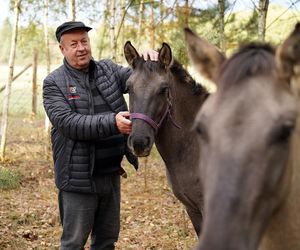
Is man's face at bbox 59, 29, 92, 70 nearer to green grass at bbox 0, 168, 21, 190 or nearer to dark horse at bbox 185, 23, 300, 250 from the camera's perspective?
dark horse at bbox 185, 23, 300, 250

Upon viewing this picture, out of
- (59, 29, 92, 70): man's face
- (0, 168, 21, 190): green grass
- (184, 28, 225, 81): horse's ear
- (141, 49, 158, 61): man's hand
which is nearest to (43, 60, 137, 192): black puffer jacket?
(59, 29, 92, 70): man's face

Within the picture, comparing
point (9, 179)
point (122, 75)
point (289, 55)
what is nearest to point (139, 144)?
point (122, 75)

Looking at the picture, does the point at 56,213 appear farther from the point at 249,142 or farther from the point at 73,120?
the point at 249,142

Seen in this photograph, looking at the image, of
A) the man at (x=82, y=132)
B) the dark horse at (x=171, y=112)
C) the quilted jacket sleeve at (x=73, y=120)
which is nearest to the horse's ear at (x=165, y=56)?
the dark horse at (x=171, y=112)

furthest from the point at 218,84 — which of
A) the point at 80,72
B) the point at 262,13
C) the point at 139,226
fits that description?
the point at 139,226

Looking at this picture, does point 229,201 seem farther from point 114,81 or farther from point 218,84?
point 114,81

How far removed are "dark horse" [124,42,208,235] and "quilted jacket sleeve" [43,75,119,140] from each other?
1.66 ft

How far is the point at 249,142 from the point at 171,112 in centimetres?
278

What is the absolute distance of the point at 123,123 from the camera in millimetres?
3896

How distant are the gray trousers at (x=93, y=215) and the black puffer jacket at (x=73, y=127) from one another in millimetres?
123

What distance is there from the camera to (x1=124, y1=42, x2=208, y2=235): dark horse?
442 centimetres

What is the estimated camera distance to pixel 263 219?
2.01 m

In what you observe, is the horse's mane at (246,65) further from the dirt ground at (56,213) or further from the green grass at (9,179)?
the green grass at (9,179)

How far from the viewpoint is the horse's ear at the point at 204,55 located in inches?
93.3
